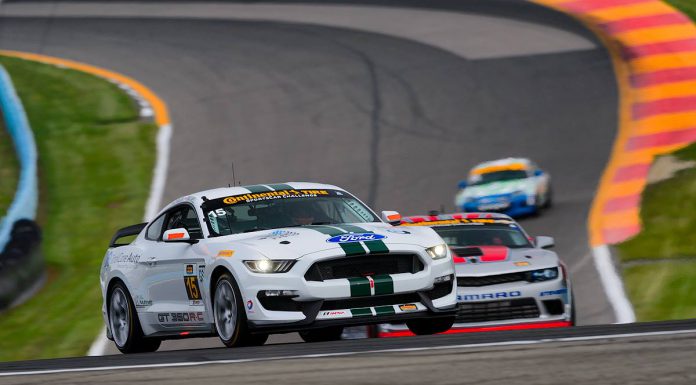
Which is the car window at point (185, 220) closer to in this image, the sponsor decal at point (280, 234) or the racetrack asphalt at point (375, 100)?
the sponsor decal at point (280, 234)

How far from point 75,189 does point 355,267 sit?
46.7ft

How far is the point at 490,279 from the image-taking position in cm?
1318

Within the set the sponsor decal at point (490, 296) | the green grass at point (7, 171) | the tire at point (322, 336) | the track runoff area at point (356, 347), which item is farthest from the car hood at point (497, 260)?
the green grass at point (7, 171)

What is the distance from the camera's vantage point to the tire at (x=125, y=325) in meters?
12.1

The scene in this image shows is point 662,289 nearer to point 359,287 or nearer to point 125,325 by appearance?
point 125,325

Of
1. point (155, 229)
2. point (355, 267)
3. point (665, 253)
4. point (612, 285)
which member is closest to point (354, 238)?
point (355, 267)

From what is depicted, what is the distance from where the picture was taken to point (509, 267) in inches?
522

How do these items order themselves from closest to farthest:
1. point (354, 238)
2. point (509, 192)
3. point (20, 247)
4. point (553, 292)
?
point (354, 238)
point (553, 292)
point (20, 247)
point (509, 192)

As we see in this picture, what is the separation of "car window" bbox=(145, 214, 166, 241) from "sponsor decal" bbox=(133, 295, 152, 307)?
1.70ft

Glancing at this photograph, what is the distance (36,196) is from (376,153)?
248 inches

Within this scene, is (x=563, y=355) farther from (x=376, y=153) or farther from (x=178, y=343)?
(x=376, y=153)

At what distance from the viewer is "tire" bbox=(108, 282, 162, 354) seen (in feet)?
39.6

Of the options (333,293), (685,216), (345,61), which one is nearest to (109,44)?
(345,61)

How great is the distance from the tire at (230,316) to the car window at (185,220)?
3.18 ft
